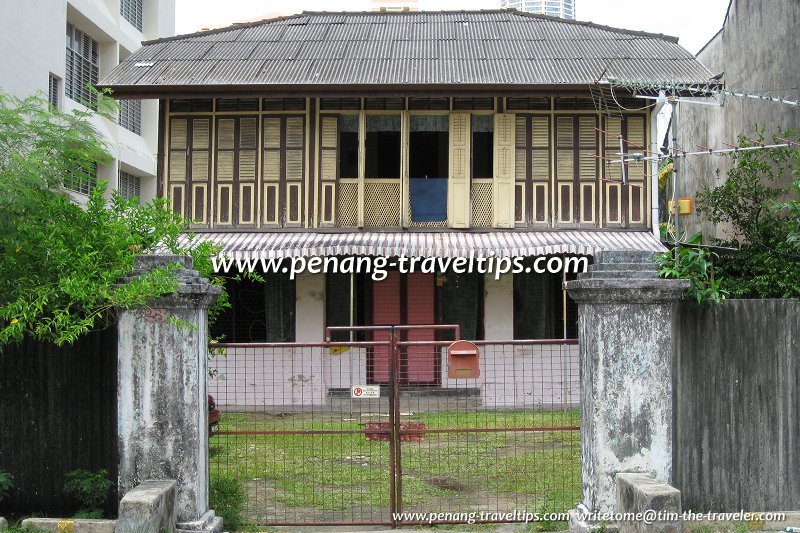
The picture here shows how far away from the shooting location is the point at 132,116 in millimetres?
21719

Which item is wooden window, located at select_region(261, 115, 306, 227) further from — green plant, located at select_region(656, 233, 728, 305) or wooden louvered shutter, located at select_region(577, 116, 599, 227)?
green plant, located at select_region(656, 233, 728, 305)

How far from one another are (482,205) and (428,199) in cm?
99

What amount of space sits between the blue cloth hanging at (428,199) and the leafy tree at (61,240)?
914 centimetres

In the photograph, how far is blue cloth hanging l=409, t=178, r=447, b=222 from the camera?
15.4 meters

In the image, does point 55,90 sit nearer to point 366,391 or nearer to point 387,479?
point 387,479

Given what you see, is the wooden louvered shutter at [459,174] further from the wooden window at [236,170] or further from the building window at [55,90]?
the building window at [55,90]

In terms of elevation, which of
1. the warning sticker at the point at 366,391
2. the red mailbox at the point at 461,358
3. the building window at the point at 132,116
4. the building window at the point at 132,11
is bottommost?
the warning sticker at the point at 366,391

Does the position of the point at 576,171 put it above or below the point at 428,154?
below

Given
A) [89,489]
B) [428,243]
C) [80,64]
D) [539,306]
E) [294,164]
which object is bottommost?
[89,489]

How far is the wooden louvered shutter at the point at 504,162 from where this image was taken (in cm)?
1532

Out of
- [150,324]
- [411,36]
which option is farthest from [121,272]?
[411,36]

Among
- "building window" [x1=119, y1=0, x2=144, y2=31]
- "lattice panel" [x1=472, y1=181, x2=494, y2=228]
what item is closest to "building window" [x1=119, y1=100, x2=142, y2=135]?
"building window" [x1=119, y1=0, x2=144, y2=31]

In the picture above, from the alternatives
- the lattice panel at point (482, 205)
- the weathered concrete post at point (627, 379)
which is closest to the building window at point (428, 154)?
the lattice panel at point (482, 205)

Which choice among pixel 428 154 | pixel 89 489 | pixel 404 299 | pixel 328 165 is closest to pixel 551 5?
pixel 428 154
